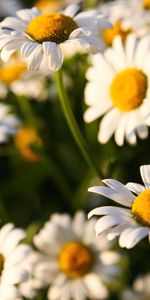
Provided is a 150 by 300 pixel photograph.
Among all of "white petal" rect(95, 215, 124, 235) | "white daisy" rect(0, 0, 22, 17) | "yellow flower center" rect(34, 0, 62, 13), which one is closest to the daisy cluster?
"white petal" rect(95, 215, 124, 235)

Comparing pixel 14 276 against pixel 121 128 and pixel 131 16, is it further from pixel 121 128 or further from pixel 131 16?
pixel 131 16

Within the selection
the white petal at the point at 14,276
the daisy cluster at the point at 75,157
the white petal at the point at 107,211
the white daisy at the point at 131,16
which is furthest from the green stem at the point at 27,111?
the white petal at the point at 107,211

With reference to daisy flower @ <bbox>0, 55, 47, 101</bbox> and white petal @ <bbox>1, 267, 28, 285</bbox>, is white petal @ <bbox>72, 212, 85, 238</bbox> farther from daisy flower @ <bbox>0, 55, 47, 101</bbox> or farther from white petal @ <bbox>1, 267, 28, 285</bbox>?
daisy flower @ <bbox>0, 55, 47, 101</bbox>

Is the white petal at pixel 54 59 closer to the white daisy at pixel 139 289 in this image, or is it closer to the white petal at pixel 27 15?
the white petal at pixel 27 15

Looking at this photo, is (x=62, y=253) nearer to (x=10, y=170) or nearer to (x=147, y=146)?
(x=147, y=146)

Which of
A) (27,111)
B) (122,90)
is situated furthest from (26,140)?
(122,90)
